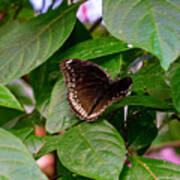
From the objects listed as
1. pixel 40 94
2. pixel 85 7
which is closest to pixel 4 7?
pixel 85 7

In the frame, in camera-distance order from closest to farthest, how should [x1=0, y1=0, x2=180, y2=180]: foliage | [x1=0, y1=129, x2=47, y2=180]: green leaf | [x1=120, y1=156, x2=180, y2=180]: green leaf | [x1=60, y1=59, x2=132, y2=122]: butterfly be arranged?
1. [x1=0, y1=129, x2=47, y2=180]: green leaf
2. [x1=0, y1=0, x2=180, y2=180]: foliage
3. [x1=120, y1=156, x2=180, y2=180]: green leaf
4. [x1=60, y1=59, x2=132, y2=122]: butterfly

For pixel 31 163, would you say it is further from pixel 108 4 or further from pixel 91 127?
pixel 108 4

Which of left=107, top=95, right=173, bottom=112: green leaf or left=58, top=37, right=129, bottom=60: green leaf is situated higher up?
left=58, top=37, right=129, bottom=60: green leaf

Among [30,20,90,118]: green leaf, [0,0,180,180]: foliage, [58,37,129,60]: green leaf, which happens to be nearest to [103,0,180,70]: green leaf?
[0,0,180,180]: foliage

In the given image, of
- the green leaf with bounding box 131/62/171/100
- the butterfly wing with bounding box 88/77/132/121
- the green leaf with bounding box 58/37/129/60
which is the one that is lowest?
the green leaf with bounding box 131/62/171/100

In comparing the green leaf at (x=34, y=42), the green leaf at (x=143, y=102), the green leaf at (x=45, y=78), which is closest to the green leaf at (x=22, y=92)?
the green leaf at (x=45, y=78)

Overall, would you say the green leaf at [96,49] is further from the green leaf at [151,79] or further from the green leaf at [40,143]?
the green leaf at [40,143]

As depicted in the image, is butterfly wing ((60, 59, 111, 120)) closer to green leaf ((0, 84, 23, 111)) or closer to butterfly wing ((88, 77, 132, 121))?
butterfly wing ((88, 77, 132, 121))
